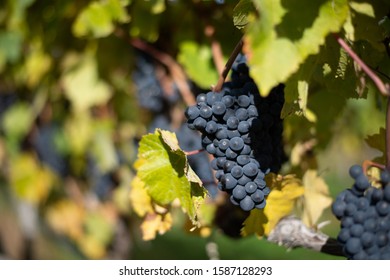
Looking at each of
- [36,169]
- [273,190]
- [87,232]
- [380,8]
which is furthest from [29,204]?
[380,8]

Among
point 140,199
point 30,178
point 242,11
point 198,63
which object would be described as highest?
point 242,11

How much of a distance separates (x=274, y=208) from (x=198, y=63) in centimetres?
63

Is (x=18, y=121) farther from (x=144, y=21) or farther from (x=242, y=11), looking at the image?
(x=242, y=11)

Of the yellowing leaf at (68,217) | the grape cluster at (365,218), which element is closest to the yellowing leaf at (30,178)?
the yellowing leaf at (68,217)

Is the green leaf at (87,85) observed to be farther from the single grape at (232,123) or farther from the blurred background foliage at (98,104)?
the single grape at (232,123)

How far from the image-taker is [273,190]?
1.30 m

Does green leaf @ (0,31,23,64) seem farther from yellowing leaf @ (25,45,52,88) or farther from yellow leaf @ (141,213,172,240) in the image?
yellow leaf @ (141,213,172,240)

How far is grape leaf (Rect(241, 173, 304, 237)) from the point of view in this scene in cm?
130

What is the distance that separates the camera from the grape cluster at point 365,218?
92cm

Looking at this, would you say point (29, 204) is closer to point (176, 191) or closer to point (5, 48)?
point (5, 48)

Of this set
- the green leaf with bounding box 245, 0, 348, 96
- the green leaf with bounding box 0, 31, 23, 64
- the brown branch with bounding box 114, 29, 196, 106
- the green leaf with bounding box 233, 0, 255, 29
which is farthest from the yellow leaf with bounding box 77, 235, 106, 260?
the green leaf with bounding box 245, 0, 348, 96

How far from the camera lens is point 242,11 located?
1037 millimetres

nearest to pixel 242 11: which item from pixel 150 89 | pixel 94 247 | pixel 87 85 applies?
pixel 150 89

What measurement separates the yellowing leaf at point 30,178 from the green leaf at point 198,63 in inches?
71.5
